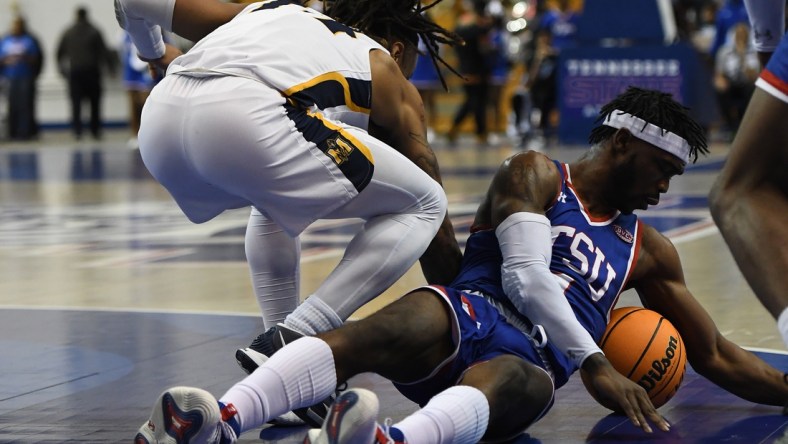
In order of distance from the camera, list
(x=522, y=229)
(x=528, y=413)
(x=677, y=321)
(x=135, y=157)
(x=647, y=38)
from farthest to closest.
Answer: (x=135, y=157)
(x=647, y=38)
(x=677, y=321)
(x=522, y=229)
(x=528, y=413)

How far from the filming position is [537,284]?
4668mm

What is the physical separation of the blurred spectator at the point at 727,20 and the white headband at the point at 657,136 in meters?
15.3

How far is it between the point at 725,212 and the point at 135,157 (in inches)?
696

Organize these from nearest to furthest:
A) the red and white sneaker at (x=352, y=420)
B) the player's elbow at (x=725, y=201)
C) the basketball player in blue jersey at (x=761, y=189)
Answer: the red and white sneaker at (x=352, y=420)
the basketball player in blue jersey at (x=761, y=189)
the player's elbow at (x=725, y=201)

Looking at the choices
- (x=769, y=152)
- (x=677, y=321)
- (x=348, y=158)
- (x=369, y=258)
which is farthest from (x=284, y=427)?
(x=769, y=152)

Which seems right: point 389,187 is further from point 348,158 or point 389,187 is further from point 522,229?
point 522,229

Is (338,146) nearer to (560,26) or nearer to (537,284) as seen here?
(537,284)

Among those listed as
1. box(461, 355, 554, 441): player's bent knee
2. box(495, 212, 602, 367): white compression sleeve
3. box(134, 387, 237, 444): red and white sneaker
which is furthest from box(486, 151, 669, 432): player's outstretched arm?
box(134, 387, 237, 444): red and white sneaker

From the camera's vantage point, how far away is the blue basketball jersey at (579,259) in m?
4.92

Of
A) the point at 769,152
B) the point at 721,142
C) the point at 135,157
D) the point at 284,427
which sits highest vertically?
the point at 769,152

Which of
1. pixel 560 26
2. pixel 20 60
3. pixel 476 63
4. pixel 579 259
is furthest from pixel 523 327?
pixel 20 60

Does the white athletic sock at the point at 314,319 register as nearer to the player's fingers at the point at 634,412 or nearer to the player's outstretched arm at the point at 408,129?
the player's outstretched arm at the point at 408,129

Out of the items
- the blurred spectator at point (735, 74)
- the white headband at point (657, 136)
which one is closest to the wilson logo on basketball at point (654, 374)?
the white headband at point (657, 136)

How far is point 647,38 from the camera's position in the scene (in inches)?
781
